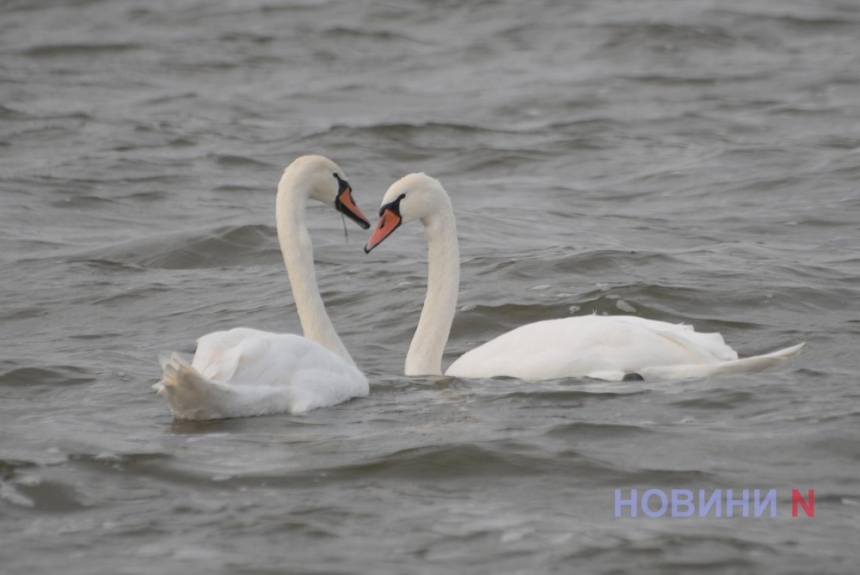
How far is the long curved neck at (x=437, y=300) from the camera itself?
830 centimetres

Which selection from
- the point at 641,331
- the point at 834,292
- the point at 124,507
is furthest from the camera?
the point at 834,292

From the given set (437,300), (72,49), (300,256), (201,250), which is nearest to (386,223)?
(300,256)

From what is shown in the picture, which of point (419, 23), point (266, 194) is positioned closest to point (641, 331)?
point (266, 194)

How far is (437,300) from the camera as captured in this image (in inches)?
336

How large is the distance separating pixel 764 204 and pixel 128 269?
18.4ft

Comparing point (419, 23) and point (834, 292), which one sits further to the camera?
point (419, 23)

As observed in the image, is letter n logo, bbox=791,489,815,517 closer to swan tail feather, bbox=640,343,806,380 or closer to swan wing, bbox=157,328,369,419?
swan tail feather, bbox=640,343,806,380

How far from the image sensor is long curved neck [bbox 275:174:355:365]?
8094 mm

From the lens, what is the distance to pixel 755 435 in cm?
632

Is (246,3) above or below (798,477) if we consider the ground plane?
above

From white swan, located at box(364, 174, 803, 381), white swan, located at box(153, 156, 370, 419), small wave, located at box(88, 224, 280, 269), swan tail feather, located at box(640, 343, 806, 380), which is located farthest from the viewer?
small wave, located at box(88, 224, 280, 269)

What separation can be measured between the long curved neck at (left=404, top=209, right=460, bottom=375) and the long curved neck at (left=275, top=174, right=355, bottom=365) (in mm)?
543

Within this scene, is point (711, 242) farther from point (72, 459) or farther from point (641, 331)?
point (72, 459)

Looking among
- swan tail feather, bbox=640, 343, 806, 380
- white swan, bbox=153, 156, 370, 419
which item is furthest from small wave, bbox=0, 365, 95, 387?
swan tail feather, bbox=640, 343, 806, 380
